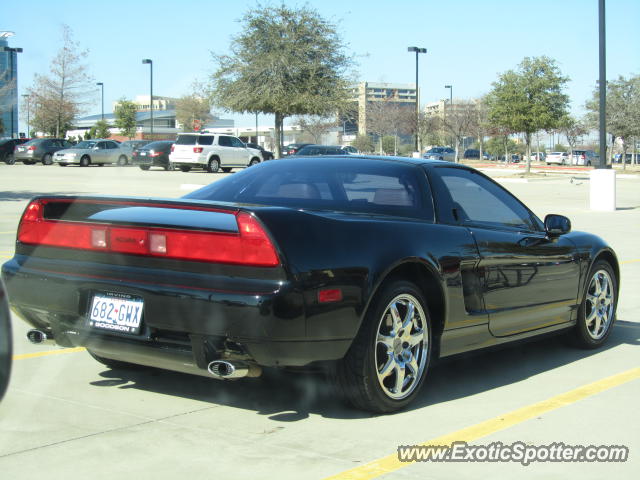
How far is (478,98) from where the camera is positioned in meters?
84.8

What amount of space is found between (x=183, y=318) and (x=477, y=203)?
7.62 ft

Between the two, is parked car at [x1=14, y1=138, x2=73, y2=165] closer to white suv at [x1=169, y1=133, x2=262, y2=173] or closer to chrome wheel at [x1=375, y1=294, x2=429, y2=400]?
white suv at [x1=169, y1=133, x2=262, y2=173]

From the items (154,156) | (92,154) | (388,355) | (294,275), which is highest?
(92,154)

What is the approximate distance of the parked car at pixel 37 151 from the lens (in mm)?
45359

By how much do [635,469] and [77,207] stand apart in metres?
3.00

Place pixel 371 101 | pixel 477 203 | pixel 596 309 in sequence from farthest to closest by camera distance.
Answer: pixel 371 101
pixel 596 309
pixel 477 203

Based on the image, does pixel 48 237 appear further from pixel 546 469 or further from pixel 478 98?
pixel 478 98

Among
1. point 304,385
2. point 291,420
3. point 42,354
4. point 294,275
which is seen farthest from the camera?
point 42,354

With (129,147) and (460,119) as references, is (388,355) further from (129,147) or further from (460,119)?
(460,119)

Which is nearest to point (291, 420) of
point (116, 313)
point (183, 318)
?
point (183, 318)

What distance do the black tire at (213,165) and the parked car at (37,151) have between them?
41.6 ft

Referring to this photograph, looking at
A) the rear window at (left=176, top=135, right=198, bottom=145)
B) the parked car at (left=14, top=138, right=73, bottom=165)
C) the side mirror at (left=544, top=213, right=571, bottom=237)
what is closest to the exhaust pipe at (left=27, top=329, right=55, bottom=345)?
the side mirror at (left=544, top=213, right=571, bottom=237)

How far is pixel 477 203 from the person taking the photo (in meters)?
5.52

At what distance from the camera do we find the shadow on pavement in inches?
178
